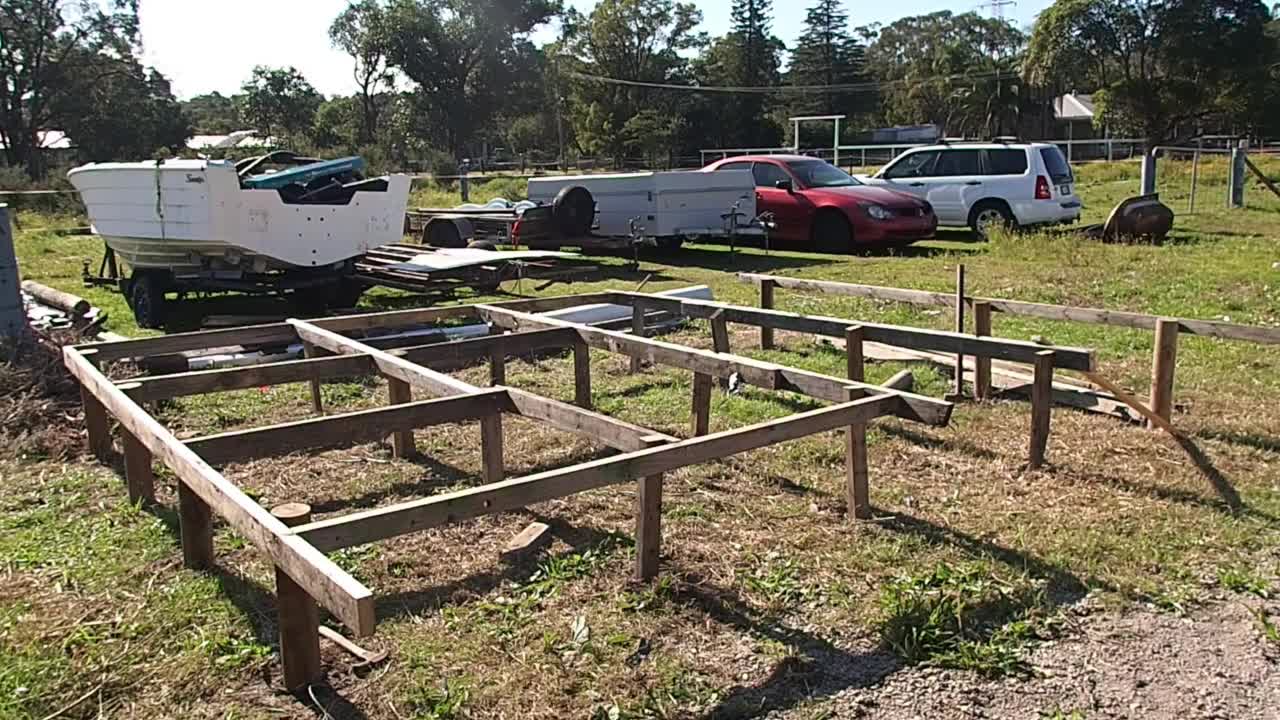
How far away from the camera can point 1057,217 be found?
658 inches

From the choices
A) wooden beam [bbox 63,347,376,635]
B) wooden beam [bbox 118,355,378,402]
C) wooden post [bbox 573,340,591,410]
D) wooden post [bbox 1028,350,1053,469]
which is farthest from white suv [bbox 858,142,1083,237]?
wooden beam [bbox 63,347,376,635]

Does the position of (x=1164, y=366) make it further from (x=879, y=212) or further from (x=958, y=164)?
(x=958, y=164)

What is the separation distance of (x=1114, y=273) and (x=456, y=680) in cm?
1114

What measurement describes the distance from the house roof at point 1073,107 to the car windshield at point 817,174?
5839 cm

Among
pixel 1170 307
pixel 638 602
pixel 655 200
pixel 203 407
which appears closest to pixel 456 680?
pixel 638 602

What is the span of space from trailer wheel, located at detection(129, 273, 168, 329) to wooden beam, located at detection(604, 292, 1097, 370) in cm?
517

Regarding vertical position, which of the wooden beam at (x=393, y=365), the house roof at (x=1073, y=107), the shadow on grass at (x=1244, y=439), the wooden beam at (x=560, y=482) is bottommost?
the shadow on grass at (x=1244, y=439)

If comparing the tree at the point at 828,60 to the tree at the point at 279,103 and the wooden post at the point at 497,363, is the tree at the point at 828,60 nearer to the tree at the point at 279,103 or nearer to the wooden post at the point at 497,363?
the tree at the point at 279,103

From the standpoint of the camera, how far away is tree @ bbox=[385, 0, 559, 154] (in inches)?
2347

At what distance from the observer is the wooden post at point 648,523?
12.9 ft

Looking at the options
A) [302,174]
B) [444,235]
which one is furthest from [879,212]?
[302,174]

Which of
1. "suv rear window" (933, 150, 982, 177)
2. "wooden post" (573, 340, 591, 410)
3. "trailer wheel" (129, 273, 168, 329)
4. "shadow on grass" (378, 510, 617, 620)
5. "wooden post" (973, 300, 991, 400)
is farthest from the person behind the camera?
"suv rear window" (933, 150, 982, 177)

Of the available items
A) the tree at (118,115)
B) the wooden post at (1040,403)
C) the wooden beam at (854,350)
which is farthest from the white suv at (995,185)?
the tree at (118,115)

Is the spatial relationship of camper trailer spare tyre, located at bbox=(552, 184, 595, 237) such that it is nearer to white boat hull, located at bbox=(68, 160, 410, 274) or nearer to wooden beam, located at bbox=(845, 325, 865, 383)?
white boat hull, located at bbox=(68, 160, 410, 274)
